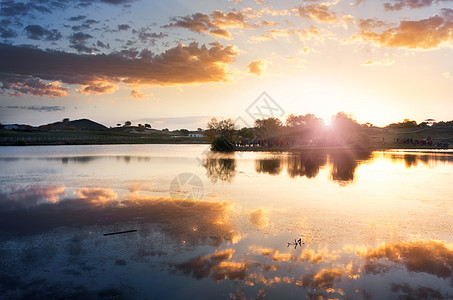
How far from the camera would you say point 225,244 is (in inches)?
432

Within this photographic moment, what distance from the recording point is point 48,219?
14273mm

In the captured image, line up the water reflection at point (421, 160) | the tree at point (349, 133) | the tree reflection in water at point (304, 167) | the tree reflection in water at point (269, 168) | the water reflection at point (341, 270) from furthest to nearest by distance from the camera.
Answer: the tree at point (349, 133), the water reflection at point (421, 160), the tree reflection in water at point (269, 168), the tree reflection in water at point (304, 167), the water reflection at point (341, 270)

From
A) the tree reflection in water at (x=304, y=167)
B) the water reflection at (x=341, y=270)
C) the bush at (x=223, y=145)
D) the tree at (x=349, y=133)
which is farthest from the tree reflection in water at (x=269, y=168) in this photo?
the tree at (x=349, y=133)

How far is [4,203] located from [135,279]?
13.3m

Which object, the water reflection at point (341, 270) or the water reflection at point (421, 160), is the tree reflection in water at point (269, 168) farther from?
the water reflection at point (341, 270)

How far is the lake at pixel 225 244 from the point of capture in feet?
26.5

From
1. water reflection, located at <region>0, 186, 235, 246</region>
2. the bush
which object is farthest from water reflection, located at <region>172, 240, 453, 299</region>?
the bush

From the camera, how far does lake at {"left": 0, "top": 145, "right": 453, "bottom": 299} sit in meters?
8.08

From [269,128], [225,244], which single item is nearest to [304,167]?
→ [225,244]

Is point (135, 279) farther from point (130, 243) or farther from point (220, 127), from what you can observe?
point (220, 127)

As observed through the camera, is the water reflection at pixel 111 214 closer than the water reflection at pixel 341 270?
No

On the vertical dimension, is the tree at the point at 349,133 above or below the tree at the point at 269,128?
below

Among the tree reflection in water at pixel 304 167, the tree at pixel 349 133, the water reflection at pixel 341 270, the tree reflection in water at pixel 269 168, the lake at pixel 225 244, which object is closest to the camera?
the water reflection at pixel 341 270

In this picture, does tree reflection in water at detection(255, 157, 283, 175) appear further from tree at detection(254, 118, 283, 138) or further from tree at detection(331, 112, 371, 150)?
tree at detection(254, 118, 283, 138)
